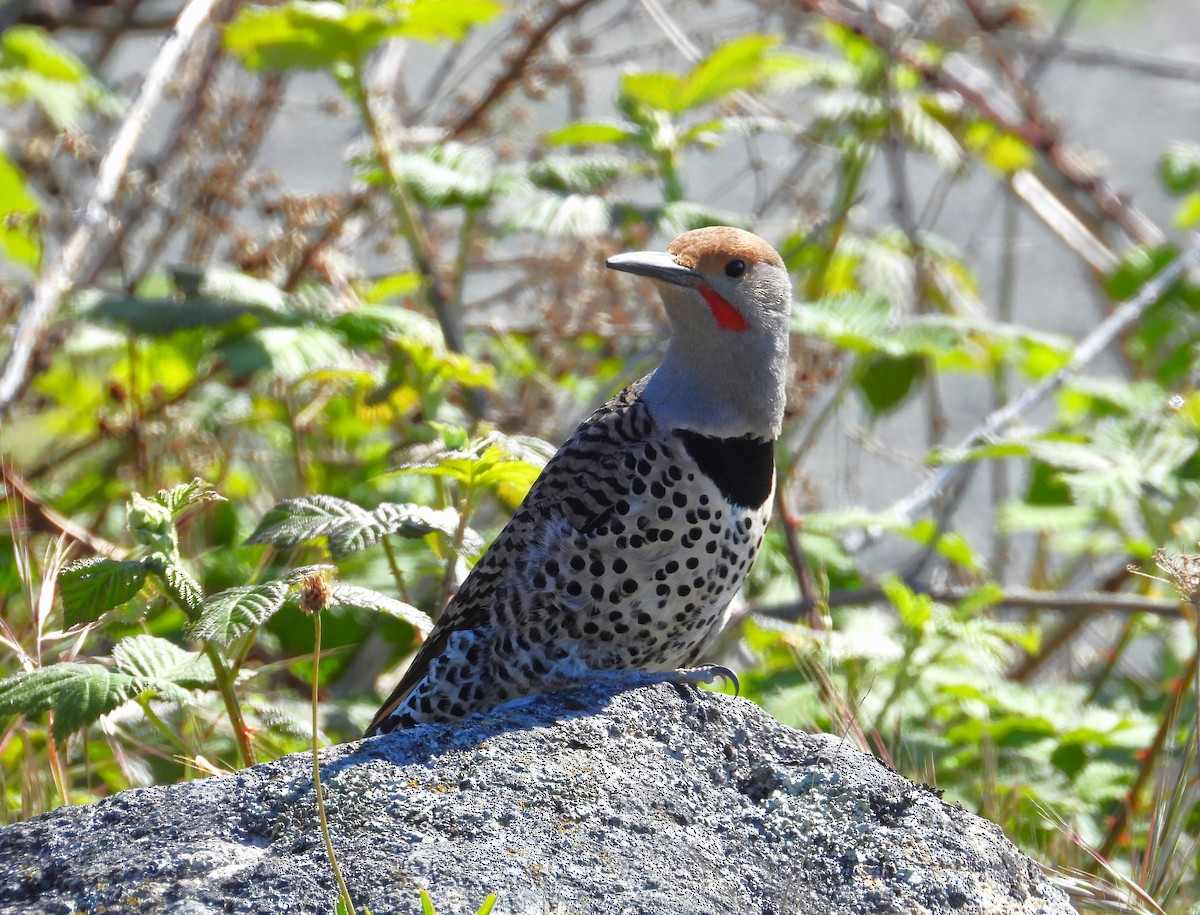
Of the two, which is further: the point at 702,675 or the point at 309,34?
the point at 309,34

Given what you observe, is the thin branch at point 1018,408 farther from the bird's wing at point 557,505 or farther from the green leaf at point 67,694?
the green leaf at point 67,694

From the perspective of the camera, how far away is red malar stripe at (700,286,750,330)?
2.96 metres

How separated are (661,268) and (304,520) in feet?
2.99

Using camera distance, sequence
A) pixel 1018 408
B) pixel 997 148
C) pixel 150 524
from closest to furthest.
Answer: pixel 150 524, pixel 1018 408, pixel 997 148

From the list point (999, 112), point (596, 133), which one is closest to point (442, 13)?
point (596, 133)

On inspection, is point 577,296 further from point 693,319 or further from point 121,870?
point 121,870

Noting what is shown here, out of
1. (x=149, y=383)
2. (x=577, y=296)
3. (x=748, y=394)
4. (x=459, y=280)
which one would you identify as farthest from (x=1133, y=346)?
(x=149, y=383)

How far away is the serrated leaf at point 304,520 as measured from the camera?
255 centimetres

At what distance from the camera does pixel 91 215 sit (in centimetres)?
363

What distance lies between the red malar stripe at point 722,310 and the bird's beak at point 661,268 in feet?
0.12

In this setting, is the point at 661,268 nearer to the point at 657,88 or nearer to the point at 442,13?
the point at 442,13

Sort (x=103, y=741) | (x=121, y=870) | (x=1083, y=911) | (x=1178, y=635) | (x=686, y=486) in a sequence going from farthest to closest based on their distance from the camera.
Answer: (x=1178, y=635)
(x=103, y=741)
(x=686, y=486)
(x=1083, y=911)
(x=121, y=870)

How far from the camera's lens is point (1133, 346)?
5.92m

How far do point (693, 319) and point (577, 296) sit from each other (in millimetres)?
2318
